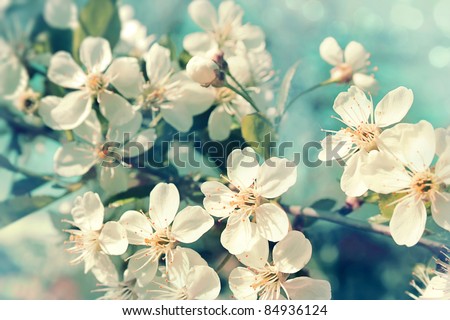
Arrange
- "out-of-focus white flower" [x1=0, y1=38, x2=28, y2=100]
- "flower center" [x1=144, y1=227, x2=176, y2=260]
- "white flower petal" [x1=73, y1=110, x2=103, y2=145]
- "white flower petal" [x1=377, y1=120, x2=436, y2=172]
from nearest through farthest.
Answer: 1. "white flower petal" [x1=377, y1=120, x2=436, y2=172]
2. "flower center" [x1=144, y1=227, x2=176, y2=260]
3. "white flower petal" [x1=73, y1=110, x2=103, y2=145]
4. "out-of-focus white flower" [x1=0, y1=38, x2=28, y2=100]

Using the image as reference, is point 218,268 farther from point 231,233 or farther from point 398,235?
point 398,235

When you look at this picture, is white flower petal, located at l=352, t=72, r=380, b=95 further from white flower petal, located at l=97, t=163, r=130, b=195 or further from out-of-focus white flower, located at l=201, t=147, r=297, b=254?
white flower petal, located at l=97, t=163, r=130, b=195

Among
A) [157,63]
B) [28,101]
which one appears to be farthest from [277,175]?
[28,101]

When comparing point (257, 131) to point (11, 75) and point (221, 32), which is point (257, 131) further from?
point (11, 75)

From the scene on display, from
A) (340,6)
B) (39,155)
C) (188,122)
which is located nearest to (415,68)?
(340,6)

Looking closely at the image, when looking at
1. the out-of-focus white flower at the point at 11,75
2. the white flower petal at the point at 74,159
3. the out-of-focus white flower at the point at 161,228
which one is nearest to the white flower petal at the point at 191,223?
the out-of-focus white flower at the point at 161,228

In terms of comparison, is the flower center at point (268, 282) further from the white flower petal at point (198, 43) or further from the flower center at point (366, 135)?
the white flower petal at point (198, 43)

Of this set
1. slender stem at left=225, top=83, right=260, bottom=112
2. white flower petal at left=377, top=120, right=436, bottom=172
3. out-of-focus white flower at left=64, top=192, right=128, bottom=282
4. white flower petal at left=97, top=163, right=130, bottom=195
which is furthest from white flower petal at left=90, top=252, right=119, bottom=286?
white flower petal at left=377, top=120, right=436, bottom=172
